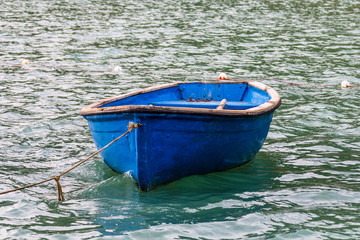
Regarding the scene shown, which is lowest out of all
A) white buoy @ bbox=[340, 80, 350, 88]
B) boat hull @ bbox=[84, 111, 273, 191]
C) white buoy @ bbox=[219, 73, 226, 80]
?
white buoy @ bbox=[219, 73, 226, 80]

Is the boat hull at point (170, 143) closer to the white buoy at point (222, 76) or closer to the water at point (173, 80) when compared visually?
the water at point (173, 80)

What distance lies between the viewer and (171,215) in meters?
6.67

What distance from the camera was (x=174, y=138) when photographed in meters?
7.13

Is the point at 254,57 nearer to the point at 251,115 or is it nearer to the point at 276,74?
the point at 276,74

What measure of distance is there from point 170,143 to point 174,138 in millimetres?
79

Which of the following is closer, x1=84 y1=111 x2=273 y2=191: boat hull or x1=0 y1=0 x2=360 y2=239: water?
x1=0 y1=0 x2=360 y2=239: water

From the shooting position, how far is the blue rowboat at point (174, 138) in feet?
22.8

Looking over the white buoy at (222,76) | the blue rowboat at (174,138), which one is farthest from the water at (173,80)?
the white buoy at (222,76)

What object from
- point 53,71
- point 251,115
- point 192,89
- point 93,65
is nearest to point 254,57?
point 93,65

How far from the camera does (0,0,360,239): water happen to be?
6.57m

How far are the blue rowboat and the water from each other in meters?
0.21

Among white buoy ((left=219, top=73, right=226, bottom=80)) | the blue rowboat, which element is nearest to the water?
the blue rowboat

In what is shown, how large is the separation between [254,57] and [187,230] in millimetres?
11148

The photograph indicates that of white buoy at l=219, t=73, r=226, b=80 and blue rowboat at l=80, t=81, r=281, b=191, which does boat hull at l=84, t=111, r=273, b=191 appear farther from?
white buoy at l=219, t=73, r=226, b=80
